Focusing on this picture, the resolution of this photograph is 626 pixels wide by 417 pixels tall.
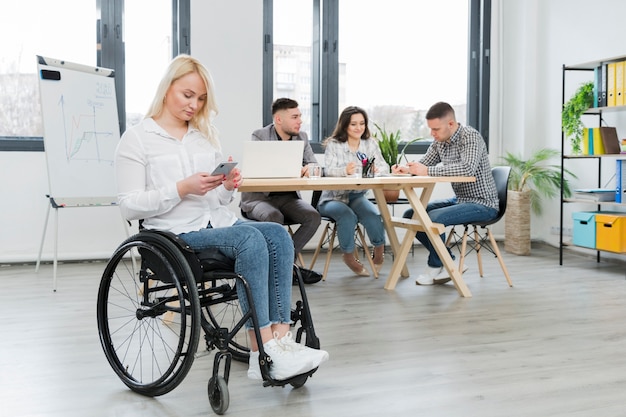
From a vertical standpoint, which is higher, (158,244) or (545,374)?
(158,244)

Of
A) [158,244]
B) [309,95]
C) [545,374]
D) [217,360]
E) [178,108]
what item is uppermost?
[309,95]

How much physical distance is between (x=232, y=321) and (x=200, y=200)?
1.12 metres

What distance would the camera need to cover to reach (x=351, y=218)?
172 inches

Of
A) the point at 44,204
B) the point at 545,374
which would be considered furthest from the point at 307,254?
the point at 545,374

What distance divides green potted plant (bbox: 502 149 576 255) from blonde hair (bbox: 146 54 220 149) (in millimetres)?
3706

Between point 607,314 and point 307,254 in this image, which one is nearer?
point 607,314

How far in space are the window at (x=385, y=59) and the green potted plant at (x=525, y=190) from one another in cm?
72

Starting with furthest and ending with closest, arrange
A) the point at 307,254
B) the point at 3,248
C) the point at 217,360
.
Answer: the point at 307,254, the point at 3,248, the point at 217,360

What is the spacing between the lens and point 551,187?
18.7 ft

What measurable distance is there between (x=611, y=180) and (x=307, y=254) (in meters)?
2.43

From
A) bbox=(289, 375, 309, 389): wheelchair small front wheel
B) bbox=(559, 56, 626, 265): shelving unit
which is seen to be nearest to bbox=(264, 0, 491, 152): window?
bbox=(559, 56, 626, 265): shelving unit

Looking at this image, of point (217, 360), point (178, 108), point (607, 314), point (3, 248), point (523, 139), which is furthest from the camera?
point (523, 139)

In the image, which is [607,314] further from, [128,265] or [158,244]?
[128,265]

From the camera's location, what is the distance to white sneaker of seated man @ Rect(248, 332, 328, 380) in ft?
6.83
